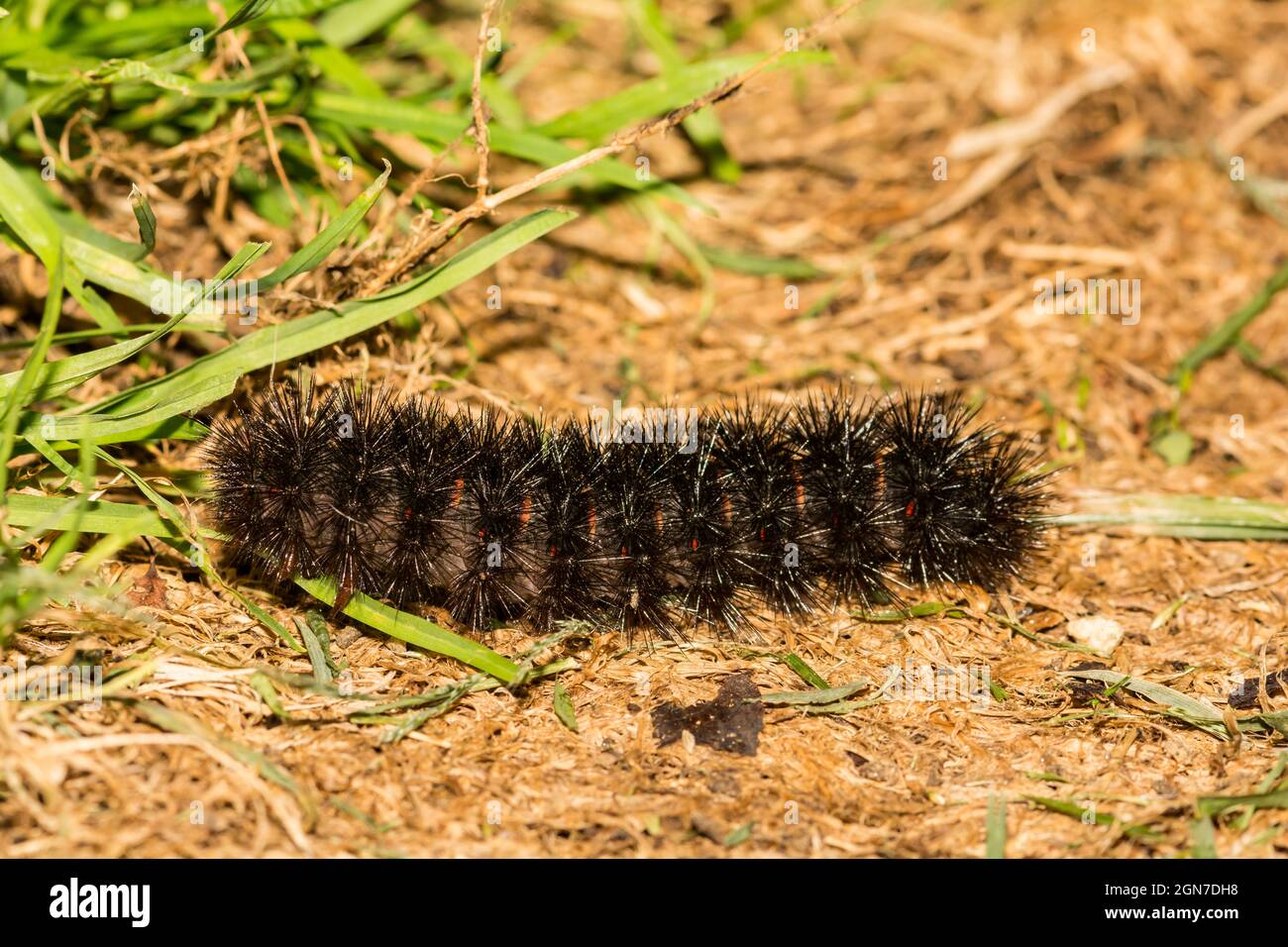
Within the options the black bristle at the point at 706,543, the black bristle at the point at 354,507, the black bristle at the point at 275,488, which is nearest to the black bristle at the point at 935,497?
the black bristle at the point at 706,543

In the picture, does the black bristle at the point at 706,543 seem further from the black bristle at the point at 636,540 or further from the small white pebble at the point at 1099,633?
the small white pebble at the point at 1099,633

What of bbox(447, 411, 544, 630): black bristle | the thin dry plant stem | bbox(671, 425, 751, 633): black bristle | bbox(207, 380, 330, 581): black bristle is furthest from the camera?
the thin dry plant stem

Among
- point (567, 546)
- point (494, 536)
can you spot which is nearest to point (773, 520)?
point (567, 546)

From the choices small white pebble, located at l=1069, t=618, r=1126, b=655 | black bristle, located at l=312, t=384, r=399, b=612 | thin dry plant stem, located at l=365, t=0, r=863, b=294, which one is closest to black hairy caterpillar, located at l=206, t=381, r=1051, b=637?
black bristle, located at l=312, t=384, r=399, b=612

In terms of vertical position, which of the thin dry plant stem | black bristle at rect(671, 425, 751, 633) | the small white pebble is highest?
the thin dry plant stem

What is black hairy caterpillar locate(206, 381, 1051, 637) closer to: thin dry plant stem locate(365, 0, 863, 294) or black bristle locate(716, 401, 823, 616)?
black bristle locate(716, 401, 823, 616)

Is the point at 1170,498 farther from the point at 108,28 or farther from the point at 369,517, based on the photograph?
the point at 108,28
